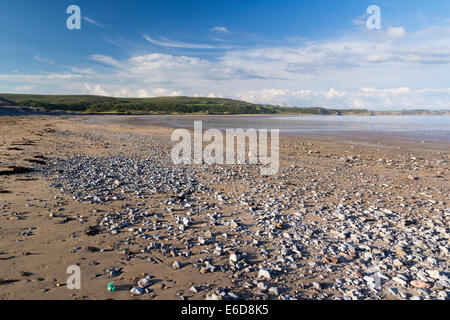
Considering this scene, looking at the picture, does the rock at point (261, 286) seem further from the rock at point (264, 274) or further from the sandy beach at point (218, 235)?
the rock at point (264, 274)

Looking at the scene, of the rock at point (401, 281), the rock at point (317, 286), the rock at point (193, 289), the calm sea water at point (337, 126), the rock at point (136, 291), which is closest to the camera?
the rock at point (136, 291)

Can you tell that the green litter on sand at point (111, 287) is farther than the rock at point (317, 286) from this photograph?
No

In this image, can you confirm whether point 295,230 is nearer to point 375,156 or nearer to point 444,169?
point 444,169

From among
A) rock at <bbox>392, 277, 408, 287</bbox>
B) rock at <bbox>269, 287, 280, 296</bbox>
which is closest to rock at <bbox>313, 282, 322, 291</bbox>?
rock at <bbox>269, 287, 280, 296</bbox>

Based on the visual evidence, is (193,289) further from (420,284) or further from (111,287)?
(420,284)

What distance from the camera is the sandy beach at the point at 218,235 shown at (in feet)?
17.7

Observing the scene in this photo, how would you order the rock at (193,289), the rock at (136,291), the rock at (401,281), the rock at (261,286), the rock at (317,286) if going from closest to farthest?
the rock at (136,291) < the rock at (193,289) < the rock at (261,286) < the rock at (317,286) < the rock at (401,281)

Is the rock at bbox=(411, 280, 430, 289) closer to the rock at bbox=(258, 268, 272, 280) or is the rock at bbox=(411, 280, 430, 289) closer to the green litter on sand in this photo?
the rock at bbox=(258, 268, 272, 280)

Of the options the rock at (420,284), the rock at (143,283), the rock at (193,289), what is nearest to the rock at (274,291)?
the rock at (193,289)

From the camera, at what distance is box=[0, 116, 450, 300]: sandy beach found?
17.7ft

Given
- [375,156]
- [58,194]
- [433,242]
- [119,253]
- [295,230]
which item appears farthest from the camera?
[375,156]
